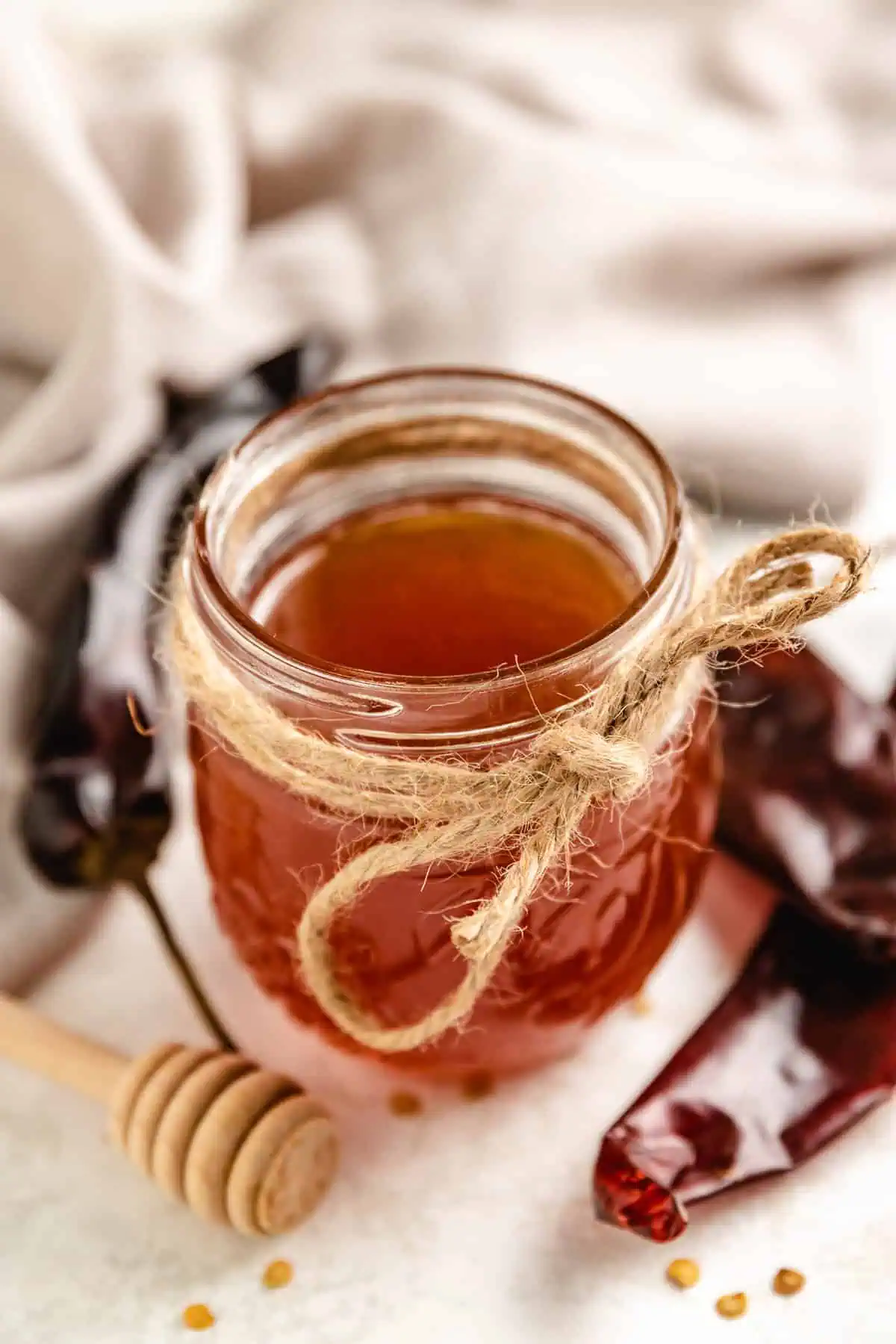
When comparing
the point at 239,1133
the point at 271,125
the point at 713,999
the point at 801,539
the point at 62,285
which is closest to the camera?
the point at 801,539

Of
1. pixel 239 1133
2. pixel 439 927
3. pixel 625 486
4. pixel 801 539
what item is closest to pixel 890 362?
pixel 625 486

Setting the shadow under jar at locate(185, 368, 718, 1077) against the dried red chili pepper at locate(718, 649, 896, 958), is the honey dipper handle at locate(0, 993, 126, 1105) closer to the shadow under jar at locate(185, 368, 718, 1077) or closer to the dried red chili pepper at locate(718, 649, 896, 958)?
the shadow under jar at locate(185, 368, 718, 1077)

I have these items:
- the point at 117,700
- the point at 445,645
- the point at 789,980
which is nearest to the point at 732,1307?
the point at 789,980

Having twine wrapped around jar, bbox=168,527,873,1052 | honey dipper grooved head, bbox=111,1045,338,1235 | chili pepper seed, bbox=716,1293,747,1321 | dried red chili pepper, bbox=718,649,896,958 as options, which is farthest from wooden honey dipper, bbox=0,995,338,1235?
dried red chili pepper, bbox=718,649,896,958

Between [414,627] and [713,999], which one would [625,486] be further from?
[713,999]

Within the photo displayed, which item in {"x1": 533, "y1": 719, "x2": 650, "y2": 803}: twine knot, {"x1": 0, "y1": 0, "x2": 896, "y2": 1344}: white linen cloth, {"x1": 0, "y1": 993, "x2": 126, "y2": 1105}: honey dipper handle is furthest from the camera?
{"x1": 0, "y1": 0, "x2": 896, "y2": 1344}: white linen cloth

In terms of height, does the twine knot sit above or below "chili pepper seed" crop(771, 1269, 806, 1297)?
above

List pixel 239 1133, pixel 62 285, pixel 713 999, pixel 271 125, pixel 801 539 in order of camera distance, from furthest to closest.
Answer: pixel 271 125 → pixel 62 285 → pixel 713 999 → pixel 239 1133 → pixel 801 539
